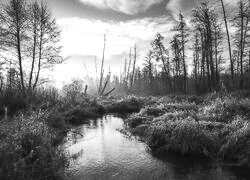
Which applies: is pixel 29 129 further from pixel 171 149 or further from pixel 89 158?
pixel 171 149

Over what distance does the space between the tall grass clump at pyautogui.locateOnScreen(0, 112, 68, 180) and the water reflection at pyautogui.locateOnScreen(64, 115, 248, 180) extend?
678 millimetres

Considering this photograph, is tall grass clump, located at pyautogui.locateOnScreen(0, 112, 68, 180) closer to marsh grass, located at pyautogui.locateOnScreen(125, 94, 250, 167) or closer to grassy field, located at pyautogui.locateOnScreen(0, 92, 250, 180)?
grassy field, located at pyautogui.locateOnScreen(0, 92, 250, 180)

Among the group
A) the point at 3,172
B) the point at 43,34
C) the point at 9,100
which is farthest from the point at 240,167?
the point at 43,34

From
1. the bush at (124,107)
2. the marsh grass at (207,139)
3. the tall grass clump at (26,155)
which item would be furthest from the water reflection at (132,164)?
Result: the bush at (124,107)

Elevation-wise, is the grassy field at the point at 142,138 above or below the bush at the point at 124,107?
below

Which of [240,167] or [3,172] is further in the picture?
[240,167]

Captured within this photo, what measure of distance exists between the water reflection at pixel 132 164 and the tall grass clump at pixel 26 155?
68 centimetres

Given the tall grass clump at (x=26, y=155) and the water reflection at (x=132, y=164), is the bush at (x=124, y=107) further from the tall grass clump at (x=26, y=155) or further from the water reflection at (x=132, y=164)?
the tall grass clump at (x=26, y=155)

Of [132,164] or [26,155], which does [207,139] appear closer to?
[132,164]

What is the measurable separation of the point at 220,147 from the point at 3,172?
5499 millimetres

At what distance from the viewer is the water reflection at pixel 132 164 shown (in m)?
4.27

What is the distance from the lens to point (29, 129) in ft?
14.4

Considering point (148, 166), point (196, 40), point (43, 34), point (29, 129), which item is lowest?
point (148, 166)

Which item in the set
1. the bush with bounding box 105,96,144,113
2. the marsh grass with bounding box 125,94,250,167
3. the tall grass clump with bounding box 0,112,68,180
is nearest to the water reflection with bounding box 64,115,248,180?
the marsh grass with bounding box 125,94,250,167
